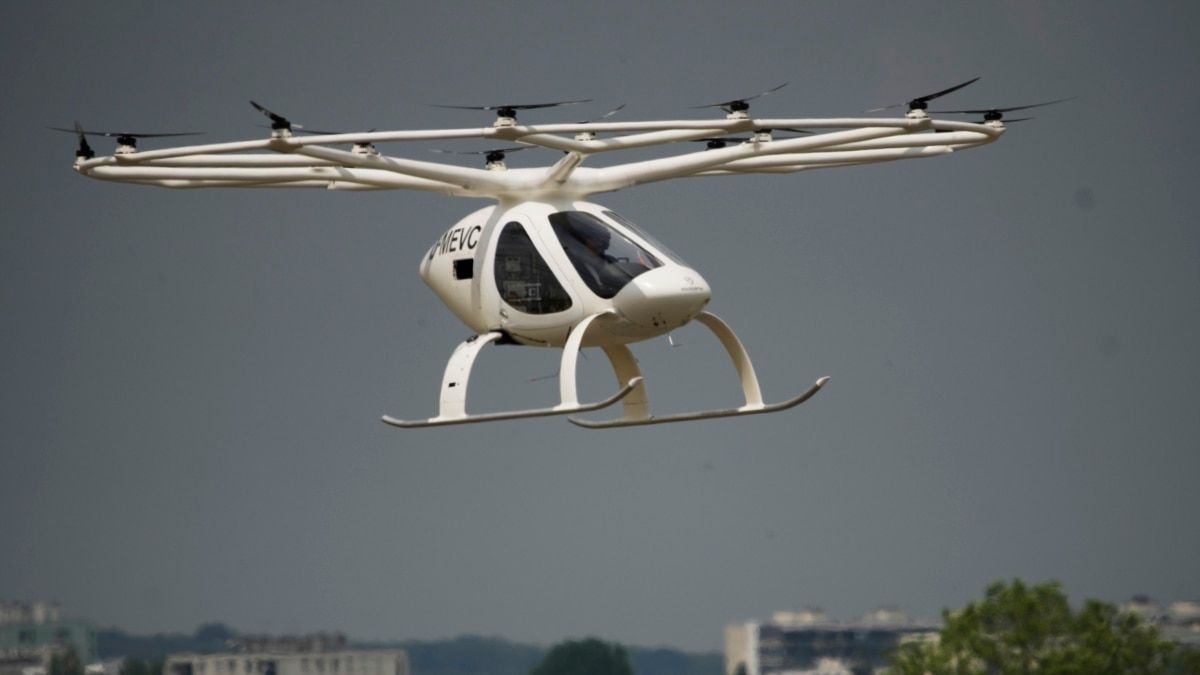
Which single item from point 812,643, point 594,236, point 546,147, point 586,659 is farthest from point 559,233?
point 812,643

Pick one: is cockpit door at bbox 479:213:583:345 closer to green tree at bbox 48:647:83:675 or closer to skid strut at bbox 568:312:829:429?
skid strut at bbox 568:312:829:429

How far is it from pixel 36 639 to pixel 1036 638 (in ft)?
128

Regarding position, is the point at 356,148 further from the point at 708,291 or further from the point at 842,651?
the point at 842,651

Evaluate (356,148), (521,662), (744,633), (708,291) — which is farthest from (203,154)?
(744,633)

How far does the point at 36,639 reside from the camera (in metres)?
92.0

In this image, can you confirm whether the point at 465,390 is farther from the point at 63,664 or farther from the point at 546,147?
the point at 63,664

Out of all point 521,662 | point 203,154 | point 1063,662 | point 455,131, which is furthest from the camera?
point 521,662

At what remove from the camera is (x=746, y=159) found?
116ft

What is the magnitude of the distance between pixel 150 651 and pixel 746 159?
65.5m

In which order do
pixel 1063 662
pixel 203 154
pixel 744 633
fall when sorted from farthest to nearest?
pixel 744 633
pixel 1063 662
pixel 203 154

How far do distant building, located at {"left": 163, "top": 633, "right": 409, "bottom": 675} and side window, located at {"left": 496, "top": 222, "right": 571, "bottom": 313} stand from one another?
64349 mm

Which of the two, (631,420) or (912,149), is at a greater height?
(912,149)

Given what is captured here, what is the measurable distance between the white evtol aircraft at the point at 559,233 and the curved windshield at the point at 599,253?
0.01 metres

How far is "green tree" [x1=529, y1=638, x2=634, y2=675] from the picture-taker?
100188 mm
